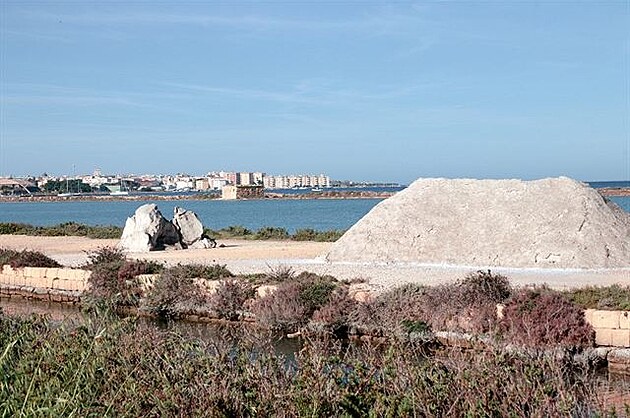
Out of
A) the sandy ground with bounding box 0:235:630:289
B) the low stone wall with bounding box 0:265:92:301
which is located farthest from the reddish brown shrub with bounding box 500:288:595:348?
the low stone wall with bounding box 0:265:92:301

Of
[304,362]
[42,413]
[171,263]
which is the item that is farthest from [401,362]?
[171,263]

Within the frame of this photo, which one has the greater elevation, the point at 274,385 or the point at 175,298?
the point at 274,385

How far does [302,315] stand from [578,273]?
7858 mm

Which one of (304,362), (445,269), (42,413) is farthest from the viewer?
(445,269)

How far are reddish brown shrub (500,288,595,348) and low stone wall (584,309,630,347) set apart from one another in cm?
19

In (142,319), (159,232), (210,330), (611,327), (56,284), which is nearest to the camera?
(611,327)

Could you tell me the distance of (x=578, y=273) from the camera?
1856cm

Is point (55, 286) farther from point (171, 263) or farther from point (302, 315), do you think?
point (302, 315)

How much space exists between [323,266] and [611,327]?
10.00 meters

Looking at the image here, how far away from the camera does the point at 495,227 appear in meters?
21.3

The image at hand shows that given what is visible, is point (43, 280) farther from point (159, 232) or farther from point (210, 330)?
point (210, 330)

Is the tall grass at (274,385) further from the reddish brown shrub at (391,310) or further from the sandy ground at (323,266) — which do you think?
the sandy ground at (323,266)

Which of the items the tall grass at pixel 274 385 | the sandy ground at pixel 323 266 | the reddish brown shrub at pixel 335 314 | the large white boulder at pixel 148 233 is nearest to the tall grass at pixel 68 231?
the sandy ground at pixel 323 266

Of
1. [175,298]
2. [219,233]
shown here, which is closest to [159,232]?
[219,233]
